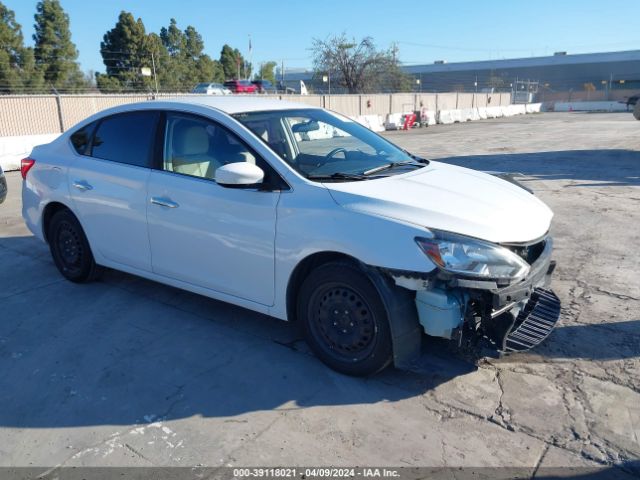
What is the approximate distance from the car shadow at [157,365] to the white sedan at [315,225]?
297 mm

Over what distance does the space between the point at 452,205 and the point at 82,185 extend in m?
3.32

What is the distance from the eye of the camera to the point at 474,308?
130 inches

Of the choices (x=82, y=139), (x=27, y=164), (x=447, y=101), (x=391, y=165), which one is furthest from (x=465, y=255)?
(x=447, y=101)

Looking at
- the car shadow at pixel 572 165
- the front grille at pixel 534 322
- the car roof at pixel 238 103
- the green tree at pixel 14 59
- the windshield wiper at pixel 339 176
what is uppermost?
the green tree at pixel 14 59

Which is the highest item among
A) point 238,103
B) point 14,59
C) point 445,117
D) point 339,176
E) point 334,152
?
point 14,59

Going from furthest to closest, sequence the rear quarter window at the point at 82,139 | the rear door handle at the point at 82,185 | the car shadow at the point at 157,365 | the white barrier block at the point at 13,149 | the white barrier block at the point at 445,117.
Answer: the white barrier block at the point at 445,117
the white barrier block at the point at 13,149
the rear quarter window at the point at 82,139
the rear door handle at the point at 82,185
the car shadow at the point at 157,365

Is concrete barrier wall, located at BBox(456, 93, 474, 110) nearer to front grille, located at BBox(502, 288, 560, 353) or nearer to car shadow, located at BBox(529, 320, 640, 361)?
car shadow, located at BBox(529, 320, 640, 361)

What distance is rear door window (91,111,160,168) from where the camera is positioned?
457cm

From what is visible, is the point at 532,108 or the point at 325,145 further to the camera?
the point at 532,108

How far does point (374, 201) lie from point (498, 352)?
3.94 feet

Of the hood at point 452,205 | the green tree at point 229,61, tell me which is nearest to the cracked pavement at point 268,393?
the hood at point 452,205

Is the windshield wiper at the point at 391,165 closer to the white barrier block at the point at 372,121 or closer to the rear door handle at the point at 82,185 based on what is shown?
the rear door handle at the point at 82,185

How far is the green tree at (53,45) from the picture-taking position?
37.7 m

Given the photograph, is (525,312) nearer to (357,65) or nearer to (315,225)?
(315,225)
